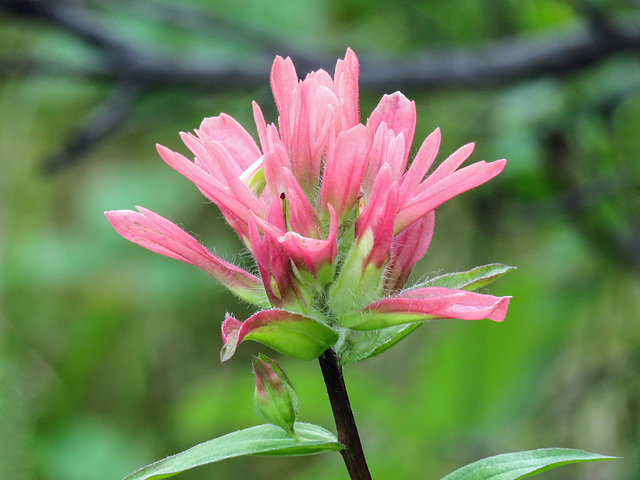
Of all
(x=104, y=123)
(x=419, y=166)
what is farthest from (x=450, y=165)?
(x=104, y=123)

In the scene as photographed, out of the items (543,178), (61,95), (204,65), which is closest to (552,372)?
(543,178)

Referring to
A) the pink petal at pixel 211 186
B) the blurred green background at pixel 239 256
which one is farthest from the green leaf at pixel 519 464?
the blurred green background at pixel 239 256

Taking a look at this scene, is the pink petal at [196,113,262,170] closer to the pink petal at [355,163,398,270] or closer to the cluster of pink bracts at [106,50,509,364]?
the cluster of pink bracts at [106,50,509,364]

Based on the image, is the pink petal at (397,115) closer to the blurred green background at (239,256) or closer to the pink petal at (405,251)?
the pink petal at (405,251)

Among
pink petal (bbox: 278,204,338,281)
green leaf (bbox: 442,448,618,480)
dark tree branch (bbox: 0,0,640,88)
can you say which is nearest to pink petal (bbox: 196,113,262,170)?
pink petal (bbox: 278,204,338,281)

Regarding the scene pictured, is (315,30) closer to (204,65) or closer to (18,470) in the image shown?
(204,65)
